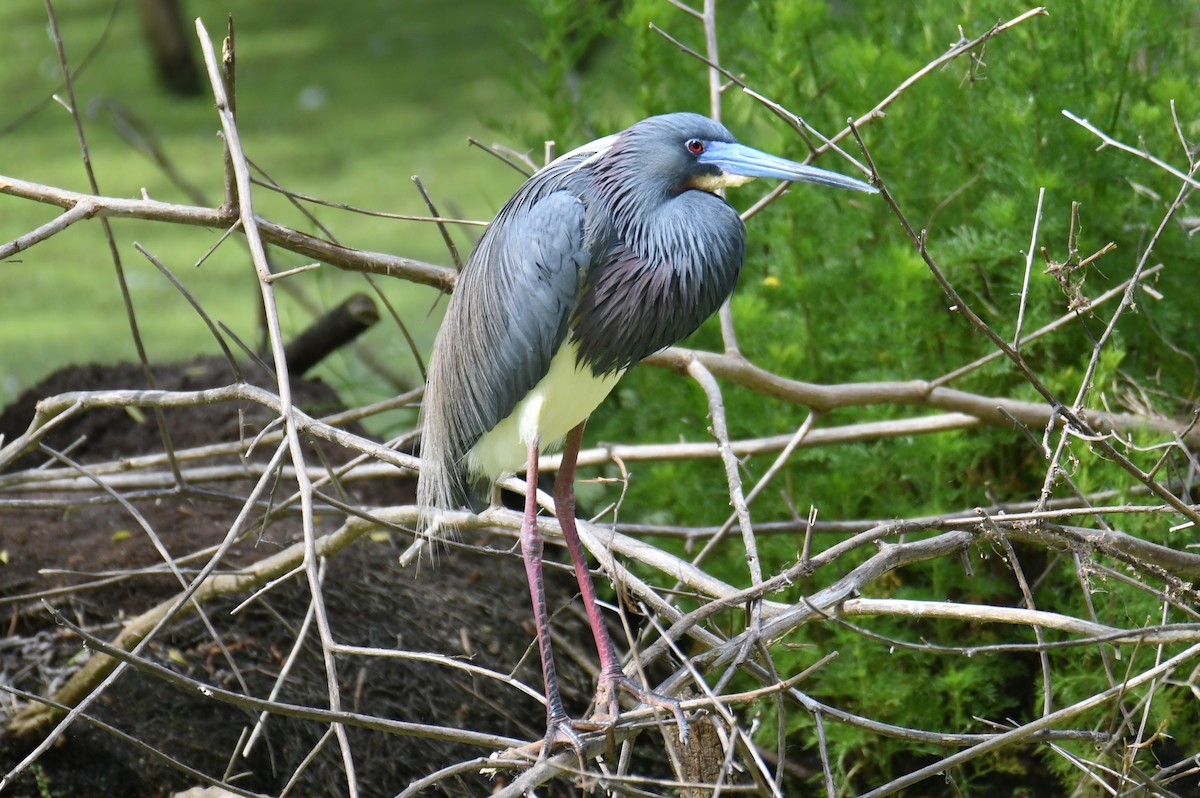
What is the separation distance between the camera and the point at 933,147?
2314 mm

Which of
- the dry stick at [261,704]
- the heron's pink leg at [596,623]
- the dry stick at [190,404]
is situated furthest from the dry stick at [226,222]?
the dry stick at [261,704]

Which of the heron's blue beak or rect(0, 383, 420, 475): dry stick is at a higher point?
the heron's blue beak

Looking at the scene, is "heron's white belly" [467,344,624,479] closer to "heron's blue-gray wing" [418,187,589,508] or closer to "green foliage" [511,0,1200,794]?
"heron's blue-gray wing" [418,187,589,508]

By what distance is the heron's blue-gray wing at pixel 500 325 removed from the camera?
5.17ft

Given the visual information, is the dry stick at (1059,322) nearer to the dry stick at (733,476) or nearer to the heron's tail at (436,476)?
the dry stick at (733,476)

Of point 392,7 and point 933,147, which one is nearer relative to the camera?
point 933,147

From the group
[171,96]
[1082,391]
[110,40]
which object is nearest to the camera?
[1082,391]

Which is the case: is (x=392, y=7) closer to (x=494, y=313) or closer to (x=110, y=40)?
(x=110, y=40)

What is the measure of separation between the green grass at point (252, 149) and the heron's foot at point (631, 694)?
157 centimetres

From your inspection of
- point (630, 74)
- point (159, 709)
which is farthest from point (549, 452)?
point (630, 74)

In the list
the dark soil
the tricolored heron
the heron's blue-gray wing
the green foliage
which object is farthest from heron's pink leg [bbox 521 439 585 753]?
the green foliage

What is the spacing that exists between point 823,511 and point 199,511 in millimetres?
1273

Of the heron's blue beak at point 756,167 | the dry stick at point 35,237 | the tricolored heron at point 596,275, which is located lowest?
the tricolored heron at point 596,275

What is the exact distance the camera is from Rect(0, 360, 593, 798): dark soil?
2.12 m
